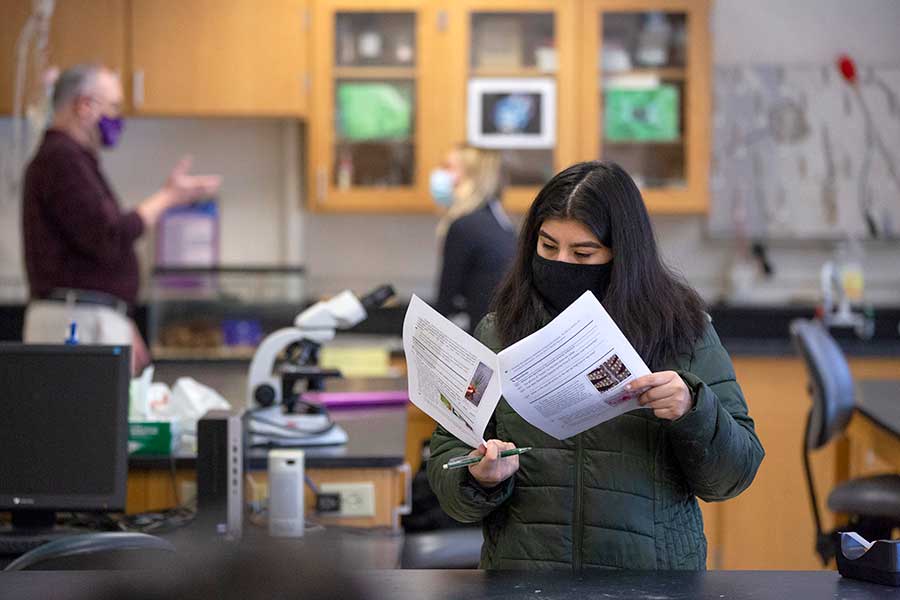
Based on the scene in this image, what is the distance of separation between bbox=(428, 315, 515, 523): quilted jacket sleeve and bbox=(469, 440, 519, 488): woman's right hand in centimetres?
3

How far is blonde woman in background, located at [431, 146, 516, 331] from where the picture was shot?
4.04 m

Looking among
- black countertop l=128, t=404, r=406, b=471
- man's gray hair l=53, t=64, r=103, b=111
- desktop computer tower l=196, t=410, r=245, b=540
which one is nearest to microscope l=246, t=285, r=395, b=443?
black countertop l=128, t=404, r=406, b=471

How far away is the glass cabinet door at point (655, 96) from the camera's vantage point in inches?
195

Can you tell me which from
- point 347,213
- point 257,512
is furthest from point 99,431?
point 347,213

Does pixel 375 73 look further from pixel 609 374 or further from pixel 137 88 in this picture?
pixel 609 374

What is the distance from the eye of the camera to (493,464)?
1636mm

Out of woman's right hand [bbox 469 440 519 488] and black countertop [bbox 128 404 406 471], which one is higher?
woman's right hand [bbox 469 440 519 488]

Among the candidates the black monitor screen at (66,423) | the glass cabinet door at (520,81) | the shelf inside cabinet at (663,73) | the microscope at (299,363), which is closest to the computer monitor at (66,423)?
the black monitor screen at (66,423)

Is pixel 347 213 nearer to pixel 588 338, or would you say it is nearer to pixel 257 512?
pixel 257 512

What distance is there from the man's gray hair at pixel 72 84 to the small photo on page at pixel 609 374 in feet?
8.63

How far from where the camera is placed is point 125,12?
16.1ft

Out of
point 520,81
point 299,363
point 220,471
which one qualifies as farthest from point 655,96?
point 220,471

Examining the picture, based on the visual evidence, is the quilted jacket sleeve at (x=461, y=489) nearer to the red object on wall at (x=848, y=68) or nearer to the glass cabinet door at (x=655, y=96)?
the glass cabinet door at (x=655, y=96)

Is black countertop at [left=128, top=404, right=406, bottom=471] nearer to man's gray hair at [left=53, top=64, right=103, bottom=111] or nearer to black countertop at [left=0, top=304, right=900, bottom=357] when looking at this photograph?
man's gray hair at [left=53, top=64, right=103, bottom=111]
